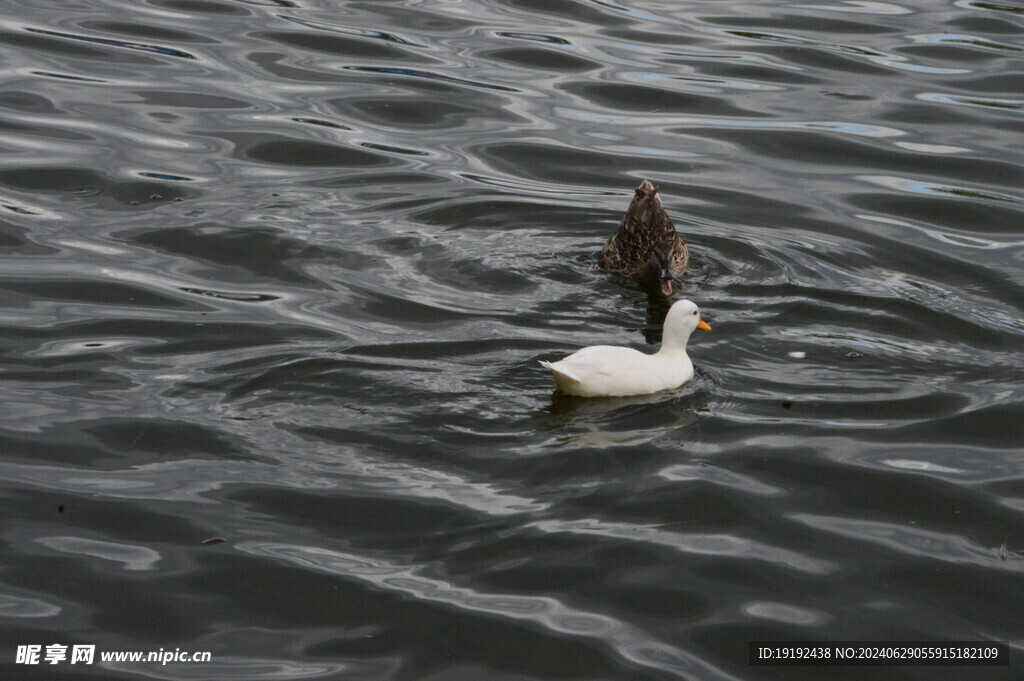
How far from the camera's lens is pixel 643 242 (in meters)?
10.0

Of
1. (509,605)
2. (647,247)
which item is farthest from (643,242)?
(509,605)

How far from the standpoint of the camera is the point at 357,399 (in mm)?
7277

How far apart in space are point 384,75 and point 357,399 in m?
8.43

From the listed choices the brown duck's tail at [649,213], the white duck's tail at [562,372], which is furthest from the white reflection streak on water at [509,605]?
the brown duck's tail at [649,213]

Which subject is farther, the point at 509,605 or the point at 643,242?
the point at 643,242

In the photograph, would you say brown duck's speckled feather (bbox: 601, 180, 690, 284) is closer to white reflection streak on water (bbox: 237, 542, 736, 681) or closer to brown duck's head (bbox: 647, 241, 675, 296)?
brown duck's head (bbox: 647, 241, 675, 296)

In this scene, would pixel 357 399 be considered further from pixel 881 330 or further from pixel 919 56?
pixel 919 56

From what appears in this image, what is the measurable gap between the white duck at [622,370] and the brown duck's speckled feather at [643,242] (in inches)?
83.7

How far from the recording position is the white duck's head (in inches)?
312

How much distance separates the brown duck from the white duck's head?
5.77 feet

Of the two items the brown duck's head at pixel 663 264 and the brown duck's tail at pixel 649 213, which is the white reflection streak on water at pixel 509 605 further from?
the brown duck's tail at pixel 649 213

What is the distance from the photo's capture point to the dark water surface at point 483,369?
5758 mm

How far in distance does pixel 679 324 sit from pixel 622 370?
686 mm

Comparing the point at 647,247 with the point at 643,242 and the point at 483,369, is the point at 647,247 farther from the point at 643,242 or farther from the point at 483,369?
the point at 483,369
